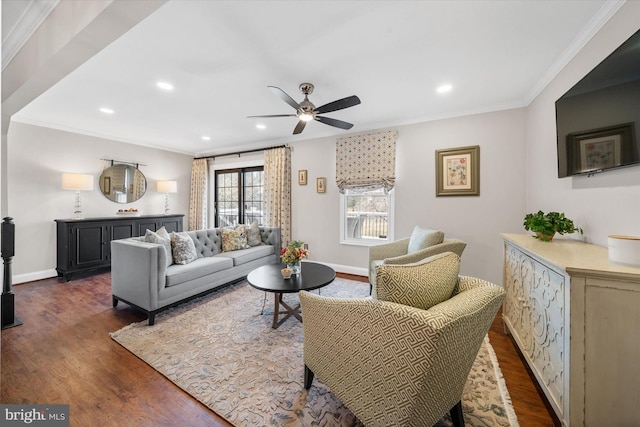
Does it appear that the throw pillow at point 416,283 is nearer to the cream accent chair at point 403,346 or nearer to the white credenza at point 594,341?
the cream accent chair at point 403,346

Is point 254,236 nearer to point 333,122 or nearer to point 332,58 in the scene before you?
point 333,122

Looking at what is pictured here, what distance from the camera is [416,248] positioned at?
310 centimetres

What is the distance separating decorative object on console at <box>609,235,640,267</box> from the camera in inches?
53.6

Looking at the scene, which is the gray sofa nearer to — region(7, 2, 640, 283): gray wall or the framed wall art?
region(7, 2, 640, 283): gray wall

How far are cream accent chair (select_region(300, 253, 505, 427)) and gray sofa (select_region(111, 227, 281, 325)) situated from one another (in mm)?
1963

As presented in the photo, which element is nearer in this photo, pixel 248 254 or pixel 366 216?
pixel 248 254

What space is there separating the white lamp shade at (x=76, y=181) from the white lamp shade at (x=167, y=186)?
4.12 ft

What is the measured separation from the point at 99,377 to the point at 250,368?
3.55 ft

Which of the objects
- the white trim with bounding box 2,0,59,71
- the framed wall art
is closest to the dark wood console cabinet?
the white trim with bounding box 2,0,59,71

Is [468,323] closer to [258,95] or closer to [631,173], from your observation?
[631,173]

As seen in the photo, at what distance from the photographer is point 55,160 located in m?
4.19

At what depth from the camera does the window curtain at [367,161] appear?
4043 millimetres

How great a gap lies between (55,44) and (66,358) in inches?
91.9

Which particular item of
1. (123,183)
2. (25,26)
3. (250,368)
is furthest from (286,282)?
(123,183)
